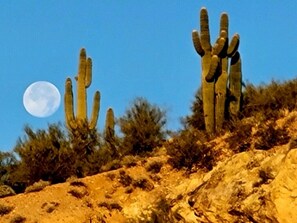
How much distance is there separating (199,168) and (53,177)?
6284 millimetres

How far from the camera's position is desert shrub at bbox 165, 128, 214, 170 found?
2181cm

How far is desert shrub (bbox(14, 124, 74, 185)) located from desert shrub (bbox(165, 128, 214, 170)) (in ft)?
14.7

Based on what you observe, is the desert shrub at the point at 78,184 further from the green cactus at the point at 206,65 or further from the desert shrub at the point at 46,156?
the green cactus at the point at 206,65

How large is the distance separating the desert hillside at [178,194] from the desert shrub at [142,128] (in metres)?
1.61

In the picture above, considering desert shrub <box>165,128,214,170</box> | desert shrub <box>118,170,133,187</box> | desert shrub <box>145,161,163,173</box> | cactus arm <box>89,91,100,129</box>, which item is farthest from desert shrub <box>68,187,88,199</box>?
cactus arm <box>89,91,100,129</box>

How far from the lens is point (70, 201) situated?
21.3m

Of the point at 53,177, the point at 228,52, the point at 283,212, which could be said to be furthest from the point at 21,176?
the point at 283,212

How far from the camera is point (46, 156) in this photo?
25.8m

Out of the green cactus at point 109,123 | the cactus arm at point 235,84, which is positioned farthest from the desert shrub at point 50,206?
the cactus arm at point 235,84

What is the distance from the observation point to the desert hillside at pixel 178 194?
14.3m

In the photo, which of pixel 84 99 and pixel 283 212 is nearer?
pixel 283 212

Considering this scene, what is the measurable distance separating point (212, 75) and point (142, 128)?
184 inches

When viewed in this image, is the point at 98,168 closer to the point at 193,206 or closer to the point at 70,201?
the point at 70,201

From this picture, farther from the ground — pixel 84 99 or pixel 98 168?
pixel 84 99
